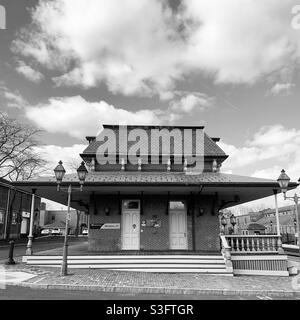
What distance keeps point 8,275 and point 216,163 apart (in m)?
13.1

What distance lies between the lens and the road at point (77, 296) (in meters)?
8.68

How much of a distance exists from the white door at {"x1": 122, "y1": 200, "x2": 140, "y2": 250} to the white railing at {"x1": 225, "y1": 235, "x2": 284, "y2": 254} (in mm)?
4692

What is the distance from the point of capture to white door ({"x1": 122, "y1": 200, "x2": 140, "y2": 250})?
53.0 ft

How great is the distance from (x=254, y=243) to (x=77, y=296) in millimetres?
9008

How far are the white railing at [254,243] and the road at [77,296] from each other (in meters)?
4.42

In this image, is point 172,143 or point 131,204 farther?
point 172,143

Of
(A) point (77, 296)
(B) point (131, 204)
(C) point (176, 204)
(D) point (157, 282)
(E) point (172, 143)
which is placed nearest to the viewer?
(A) point (77, 296)

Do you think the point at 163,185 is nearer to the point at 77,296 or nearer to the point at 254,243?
the point at 254,243

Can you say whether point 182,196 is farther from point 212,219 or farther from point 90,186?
point 90,186

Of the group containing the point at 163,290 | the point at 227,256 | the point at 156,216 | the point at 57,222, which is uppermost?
the point at 156,216

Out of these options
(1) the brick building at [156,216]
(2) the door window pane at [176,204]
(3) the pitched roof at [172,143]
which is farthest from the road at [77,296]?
(3) the pitched roof at [172,143]

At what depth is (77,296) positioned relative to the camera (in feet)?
29.4

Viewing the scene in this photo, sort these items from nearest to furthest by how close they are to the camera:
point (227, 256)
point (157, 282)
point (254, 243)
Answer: point (157, 282), point (227, 256), point (254, 243)

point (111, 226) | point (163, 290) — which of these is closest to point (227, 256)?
point (163, 290)
